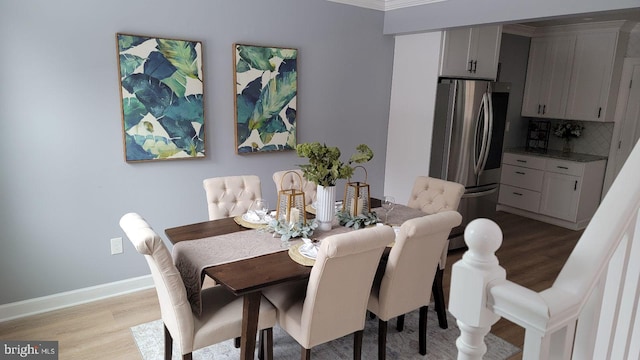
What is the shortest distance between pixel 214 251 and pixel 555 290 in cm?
178

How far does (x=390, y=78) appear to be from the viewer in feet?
14.6

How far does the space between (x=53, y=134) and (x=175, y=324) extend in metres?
1.71

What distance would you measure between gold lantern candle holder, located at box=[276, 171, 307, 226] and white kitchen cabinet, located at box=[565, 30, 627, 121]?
4.46m

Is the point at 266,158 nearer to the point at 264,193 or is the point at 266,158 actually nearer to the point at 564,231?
the point at 264,193

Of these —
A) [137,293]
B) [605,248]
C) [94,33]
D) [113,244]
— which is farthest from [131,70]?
[605,248]

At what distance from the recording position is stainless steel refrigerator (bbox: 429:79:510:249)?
13.2 ft

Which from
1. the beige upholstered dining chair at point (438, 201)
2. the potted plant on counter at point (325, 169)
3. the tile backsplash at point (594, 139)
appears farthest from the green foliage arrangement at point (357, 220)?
the tile backsplash at point (594, 139)

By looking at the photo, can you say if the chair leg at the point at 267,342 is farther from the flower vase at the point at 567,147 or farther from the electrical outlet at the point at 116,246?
the flower vase at the point at 567,147

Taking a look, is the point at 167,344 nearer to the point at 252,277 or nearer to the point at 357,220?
the point at 252,277

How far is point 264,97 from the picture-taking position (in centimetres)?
361

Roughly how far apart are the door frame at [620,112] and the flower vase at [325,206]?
14.8 ft

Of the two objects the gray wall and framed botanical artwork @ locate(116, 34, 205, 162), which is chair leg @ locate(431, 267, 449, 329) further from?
framed botanical artwork @ locate(116, 34, 205, 162)

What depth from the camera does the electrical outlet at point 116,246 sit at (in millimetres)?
3166

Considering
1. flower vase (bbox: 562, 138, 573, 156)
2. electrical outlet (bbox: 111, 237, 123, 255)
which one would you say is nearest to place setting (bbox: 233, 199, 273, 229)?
electrical outlet (bbox: 111, 237, 123, 255)
